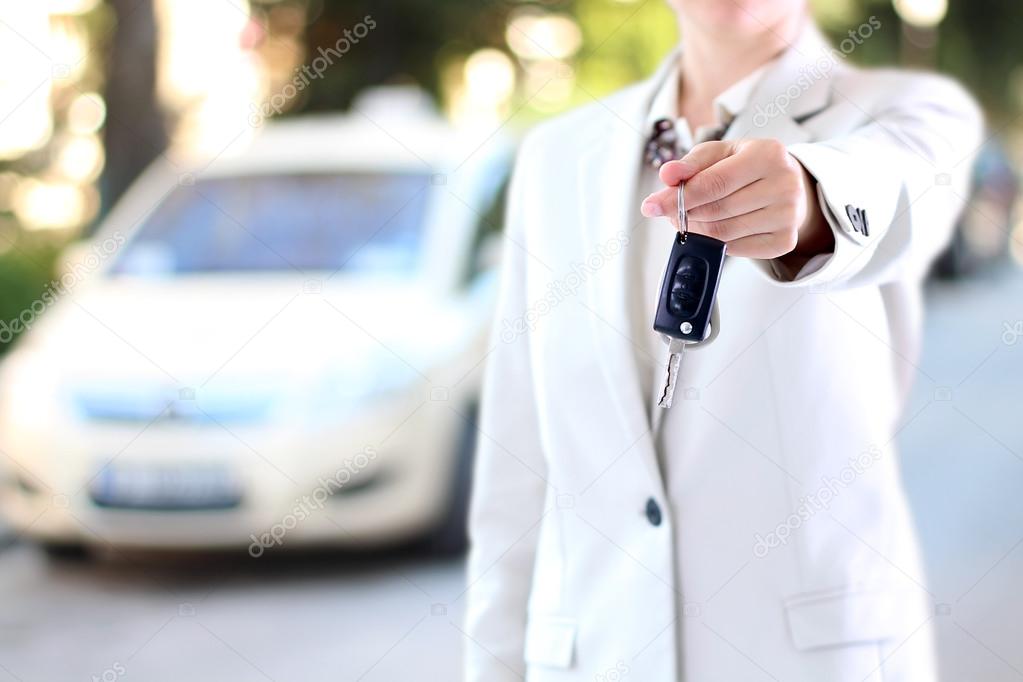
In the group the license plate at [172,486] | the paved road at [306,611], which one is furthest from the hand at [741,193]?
the license plate at [172,486]

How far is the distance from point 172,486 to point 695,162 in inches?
125

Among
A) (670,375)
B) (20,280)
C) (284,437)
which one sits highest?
(670,375)

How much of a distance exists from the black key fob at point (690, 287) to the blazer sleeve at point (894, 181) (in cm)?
10

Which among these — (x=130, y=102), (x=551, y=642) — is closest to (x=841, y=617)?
(x=551, y=642)

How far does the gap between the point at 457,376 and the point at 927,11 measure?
12306mm

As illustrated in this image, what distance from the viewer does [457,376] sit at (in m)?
4.09

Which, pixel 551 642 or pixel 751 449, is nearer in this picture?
pixel 751 449

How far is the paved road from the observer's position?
11.4ft

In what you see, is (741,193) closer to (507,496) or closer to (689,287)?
(689,287)

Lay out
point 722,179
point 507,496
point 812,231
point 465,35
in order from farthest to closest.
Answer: point 465,35 < point 507,496 < point 812,231 < point 722,179

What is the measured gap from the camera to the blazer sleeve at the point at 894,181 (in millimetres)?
1056

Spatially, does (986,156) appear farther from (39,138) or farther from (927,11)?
(39,138)

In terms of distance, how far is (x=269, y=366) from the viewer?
152 inches

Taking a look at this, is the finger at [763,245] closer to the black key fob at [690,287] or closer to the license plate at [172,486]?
the black key fob at [690,287]
